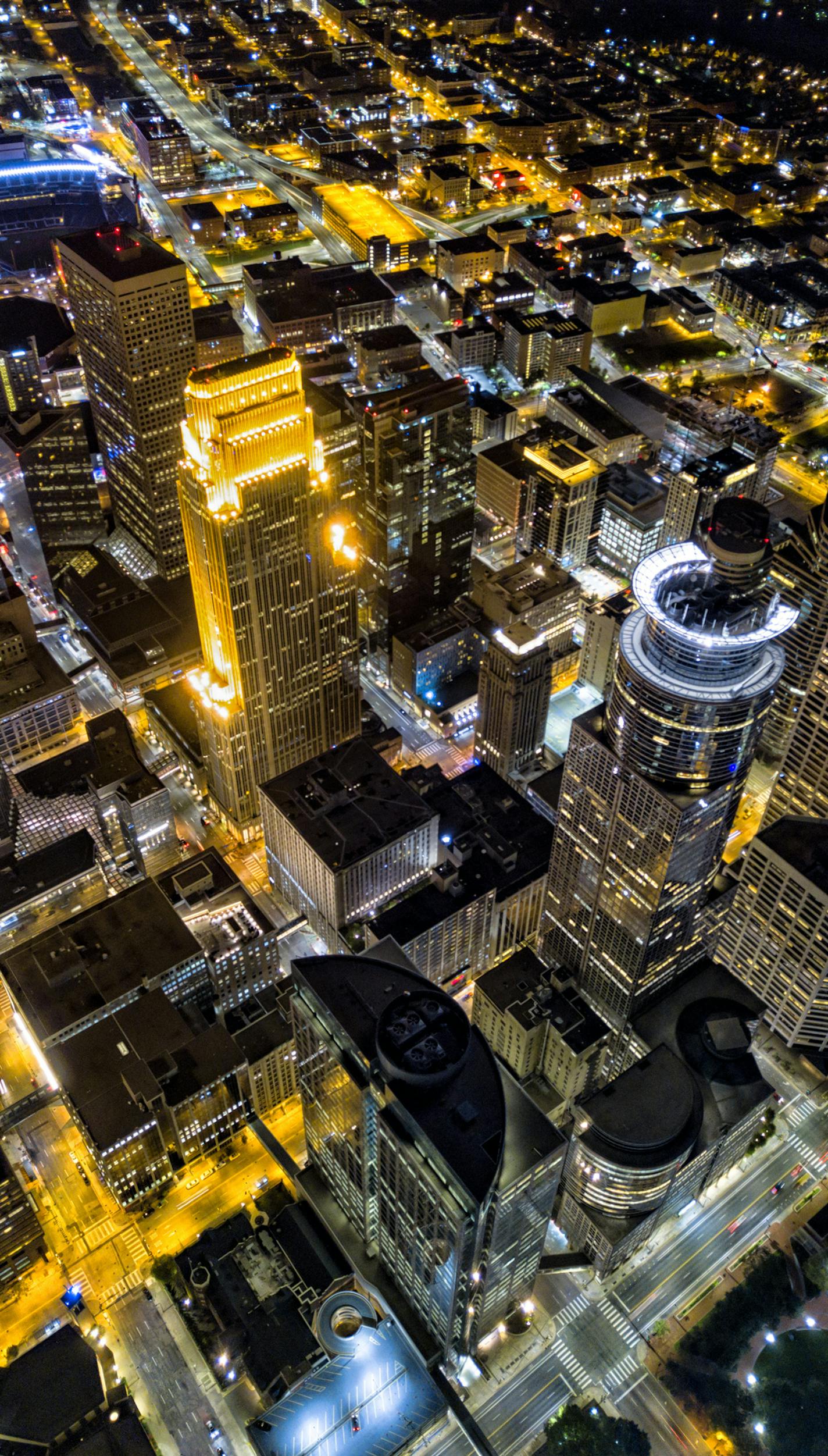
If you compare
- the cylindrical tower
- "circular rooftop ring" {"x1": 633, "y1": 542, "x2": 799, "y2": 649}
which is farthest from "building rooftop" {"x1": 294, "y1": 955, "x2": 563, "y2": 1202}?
"circular rooftop ring" {"x1": 633, "y1": 542, "x2": 799, "y2": 649}

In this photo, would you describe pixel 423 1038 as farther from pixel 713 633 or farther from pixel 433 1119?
pixel 713 633

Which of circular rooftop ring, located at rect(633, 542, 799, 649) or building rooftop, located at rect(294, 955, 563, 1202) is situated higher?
circular rooftop ring, located at rect(633, 542, 799, 649)

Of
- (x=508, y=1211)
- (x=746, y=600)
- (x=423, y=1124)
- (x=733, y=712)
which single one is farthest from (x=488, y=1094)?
(x=746, y=600)

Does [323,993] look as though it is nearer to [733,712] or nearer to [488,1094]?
[488,1094]

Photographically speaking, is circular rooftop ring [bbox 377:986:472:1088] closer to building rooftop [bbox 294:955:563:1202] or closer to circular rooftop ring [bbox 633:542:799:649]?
building rooftop [bbox 294:955:563:1202]

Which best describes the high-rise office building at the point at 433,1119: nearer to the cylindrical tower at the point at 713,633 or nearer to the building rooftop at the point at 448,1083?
the building rooftop at the point at 448,1083

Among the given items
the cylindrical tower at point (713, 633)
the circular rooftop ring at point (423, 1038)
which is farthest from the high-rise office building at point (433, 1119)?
the cylindrical tower at point (713, 633)
